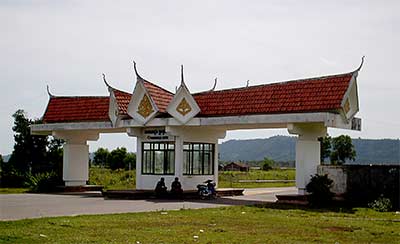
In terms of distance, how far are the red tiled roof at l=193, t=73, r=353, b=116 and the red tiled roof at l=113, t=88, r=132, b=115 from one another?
Answer: 11.8 ft

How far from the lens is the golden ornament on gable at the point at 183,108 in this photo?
29.1 meters

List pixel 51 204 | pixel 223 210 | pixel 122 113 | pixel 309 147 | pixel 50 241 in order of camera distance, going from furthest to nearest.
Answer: pixel 122 113 → pixel 309 147 → pixel 51 204 → pixel 223 210 → pixel 50 241

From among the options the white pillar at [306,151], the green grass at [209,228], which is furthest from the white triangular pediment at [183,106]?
the green grass at [209,228]

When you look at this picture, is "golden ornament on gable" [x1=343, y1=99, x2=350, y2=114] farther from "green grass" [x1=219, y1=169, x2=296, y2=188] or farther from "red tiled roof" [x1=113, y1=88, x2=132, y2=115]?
"green grass" [x1=219, y1=169, x2=296, y2=188]

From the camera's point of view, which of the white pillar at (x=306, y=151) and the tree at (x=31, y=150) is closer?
the white pillar at (x=306, y=151)

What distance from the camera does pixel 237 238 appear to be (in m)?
13.7

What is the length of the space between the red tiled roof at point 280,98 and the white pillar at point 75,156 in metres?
8.72

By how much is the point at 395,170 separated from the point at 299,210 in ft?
15.3

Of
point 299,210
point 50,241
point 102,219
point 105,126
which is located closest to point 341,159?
point 105,126

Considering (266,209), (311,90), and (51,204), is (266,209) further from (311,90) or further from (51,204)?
(51,204)

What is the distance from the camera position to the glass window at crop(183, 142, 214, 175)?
30559 millimetres

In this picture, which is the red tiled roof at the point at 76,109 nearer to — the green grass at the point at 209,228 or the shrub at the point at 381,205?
the green grass at the point at 209,228

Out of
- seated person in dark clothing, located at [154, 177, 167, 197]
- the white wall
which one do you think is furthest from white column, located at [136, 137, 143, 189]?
seated person in dark clothing, located at [154, 177, 167, 197]

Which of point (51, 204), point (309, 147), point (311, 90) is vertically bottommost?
point (51, 204)
